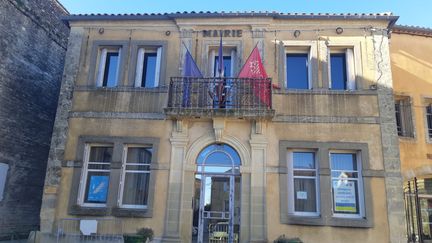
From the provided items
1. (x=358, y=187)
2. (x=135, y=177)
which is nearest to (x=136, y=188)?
(x=135, y=177)

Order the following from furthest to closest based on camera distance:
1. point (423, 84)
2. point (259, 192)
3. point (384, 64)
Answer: point (423, 84), point (384, 64), point (259, 192)

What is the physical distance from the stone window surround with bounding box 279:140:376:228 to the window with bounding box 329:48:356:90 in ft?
6.16

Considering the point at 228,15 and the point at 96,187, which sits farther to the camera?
the point at 228,15

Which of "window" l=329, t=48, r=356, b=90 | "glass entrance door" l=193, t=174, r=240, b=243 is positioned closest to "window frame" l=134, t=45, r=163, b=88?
"glass entrance door" l=193, t=174, r=240, b=243

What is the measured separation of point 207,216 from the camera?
10.5 m

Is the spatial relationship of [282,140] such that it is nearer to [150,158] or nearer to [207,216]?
[207,216]

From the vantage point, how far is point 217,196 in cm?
1070

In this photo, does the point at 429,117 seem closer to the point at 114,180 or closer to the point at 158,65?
the point at 158,65

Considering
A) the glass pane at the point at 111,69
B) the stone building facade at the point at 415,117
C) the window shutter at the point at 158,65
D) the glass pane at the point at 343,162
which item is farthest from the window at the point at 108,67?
the stone building facade at the point at 415,117

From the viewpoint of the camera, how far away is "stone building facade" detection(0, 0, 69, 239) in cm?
1209

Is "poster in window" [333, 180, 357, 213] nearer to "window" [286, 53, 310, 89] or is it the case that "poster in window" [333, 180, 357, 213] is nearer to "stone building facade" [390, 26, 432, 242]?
"stone building facade" [390, 26, 432, 242]

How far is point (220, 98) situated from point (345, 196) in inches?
175

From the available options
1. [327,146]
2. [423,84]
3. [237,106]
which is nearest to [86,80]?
[237,106]

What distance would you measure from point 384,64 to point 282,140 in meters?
3.82
